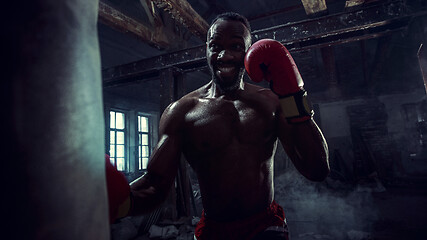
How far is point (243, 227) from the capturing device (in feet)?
4.91

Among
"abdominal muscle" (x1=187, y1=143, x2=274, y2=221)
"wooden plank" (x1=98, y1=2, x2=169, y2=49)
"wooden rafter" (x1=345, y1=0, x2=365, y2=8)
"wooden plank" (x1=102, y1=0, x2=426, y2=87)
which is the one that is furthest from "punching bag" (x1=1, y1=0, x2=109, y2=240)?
"wooden rafter" (x1=345, y1=0, x2=365, y2=8)

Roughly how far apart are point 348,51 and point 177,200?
755 cm

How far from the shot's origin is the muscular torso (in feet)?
5.13

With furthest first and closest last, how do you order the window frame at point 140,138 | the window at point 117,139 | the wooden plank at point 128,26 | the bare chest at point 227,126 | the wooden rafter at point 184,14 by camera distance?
the window frame at point 140,138
the window at point 117,139
the wooden plank at point 128,26
the wooden rafter at point 184,14
the bare chest at point 227,126

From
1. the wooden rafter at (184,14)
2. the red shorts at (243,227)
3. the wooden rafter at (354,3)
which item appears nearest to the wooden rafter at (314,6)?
the wooden rafter at (354,3)

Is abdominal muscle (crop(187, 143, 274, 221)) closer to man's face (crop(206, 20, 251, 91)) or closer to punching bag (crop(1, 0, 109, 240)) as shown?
man's face (crop(206, 20, 251, 91))

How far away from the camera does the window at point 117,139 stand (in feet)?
26.3

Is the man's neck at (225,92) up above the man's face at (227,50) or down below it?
below

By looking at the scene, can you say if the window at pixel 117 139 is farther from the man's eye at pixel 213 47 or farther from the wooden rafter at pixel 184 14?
the man's eye at pixel 213 47

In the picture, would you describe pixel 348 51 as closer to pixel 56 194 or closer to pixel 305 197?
pixel 305 197

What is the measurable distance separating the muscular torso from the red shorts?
0.04m

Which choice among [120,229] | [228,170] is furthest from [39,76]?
[120,229]

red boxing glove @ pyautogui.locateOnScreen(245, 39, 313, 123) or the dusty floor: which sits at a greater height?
red boxing glove @ pyautogui.locateOnScreen(245, 39, 313, 123)

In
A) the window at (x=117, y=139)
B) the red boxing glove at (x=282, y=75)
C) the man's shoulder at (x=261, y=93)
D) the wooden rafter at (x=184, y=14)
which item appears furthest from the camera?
the window at (x=117, y=139)
